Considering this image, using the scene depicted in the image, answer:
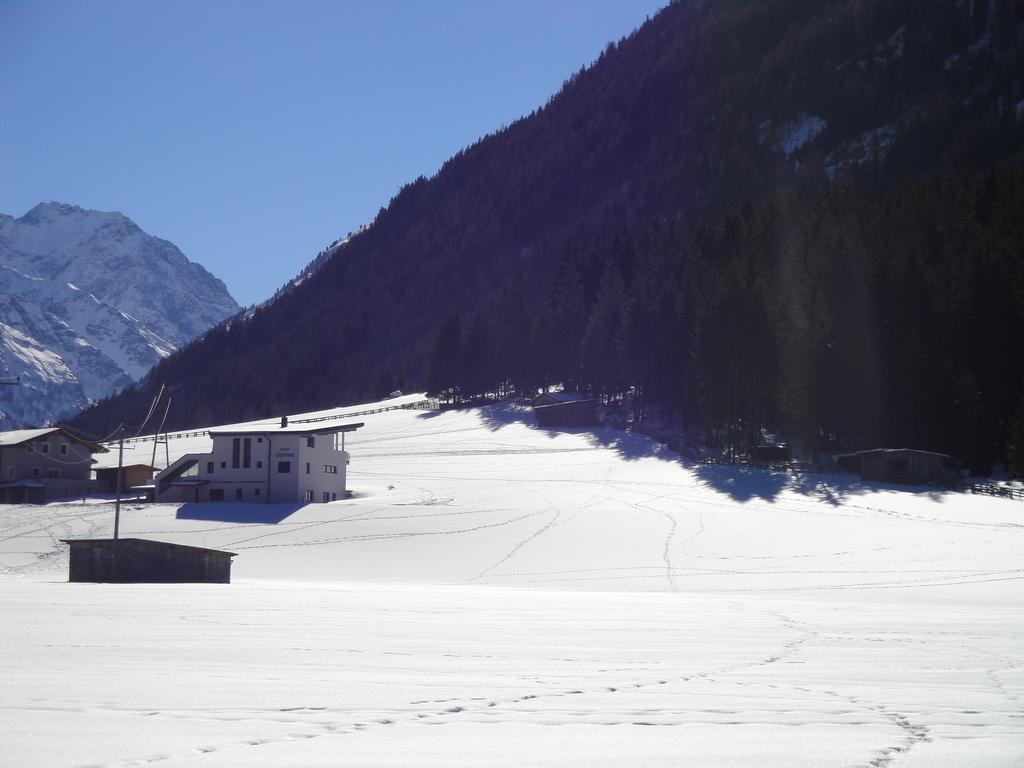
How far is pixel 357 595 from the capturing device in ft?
58.8

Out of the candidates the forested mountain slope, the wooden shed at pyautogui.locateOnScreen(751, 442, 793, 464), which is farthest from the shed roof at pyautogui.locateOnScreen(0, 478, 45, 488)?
the forested mountain slope

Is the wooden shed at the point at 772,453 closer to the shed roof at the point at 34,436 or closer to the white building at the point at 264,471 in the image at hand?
the white building at the point at 264,471

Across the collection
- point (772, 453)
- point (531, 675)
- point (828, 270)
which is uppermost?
point (828, 270)

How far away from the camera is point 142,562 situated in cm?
2669

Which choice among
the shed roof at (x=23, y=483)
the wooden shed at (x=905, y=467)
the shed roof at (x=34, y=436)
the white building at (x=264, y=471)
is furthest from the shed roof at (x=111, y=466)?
the wooden shed at (x=905, y=467)

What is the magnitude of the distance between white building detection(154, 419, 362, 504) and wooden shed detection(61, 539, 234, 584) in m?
26.8

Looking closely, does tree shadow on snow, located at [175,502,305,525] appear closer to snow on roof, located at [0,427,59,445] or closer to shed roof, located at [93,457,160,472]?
shed roof, located at [93,457,160,472]

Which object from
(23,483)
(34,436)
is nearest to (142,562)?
(23,483)

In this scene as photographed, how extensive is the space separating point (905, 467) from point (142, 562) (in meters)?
43.7

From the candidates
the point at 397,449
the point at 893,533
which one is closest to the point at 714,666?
the point at 893,533

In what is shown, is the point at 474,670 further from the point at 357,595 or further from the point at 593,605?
the point at 357,595

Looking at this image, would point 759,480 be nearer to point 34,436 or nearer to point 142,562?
point 142,562

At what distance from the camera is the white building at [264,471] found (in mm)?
54188

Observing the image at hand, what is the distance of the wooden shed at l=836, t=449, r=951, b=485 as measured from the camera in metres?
54.1
